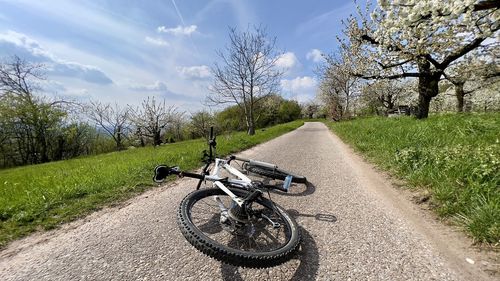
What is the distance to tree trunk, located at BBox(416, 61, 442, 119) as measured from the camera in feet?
43.1

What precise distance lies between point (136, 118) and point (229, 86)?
2252cm

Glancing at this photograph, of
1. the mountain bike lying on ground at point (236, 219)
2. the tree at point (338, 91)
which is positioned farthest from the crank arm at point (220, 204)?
the tree at point (338, 91)

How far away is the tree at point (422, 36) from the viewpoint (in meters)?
5.26

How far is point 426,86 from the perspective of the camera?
13430mm

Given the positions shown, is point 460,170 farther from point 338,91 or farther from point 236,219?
point 338,91

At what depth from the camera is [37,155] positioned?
29.9 meters

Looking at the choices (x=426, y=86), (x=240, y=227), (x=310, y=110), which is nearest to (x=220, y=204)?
(x=240, y=227)

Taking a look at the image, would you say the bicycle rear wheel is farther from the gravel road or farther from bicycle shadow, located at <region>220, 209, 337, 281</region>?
bicycle shadow, located at <region>220, 209, 337, 281</region>

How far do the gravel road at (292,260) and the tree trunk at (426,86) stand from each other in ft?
38.5

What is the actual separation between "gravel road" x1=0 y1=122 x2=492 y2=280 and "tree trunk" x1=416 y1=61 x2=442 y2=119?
11.7 meters

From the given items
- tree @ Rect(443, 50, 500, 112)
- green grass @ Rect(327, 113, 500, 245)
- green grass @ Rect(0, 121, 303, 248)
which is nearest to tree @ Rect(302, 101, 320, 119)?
tree @ Rect(443, 50, 500, 112)

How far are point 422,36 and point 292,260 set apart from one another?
8.74 metres

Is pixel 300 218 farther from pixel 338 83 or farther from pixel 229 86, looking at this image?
pixel 338 83

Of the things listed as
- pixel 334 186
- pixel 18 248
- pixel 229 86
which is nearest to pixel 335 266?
pixel 334 186
